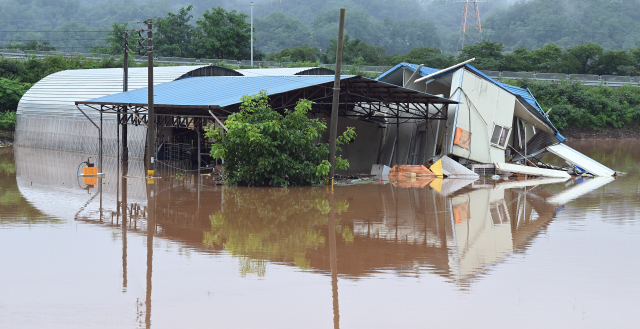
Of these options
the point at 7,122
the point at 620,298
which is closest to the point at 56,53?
the point at 7,122

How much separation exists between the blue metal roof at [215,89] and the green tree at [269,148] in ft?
4.72

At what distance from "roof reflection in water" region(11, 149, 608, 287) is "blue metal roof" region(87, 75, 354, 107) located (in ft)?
10.3

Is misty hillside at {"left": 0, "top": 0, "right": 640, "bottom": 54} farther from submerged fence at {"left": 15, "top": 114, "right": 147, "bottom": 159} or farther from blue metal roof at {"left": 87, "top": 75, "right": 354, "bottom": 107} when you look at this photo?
blue metal roof at {"left": 87, "top": 75, "right": 354, "bottom": 107}

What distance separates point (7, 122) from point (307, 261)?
39.5m

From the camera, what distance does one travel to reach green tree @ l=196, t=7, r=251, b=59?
234 feet

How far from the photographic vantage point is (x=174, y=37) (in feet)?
248

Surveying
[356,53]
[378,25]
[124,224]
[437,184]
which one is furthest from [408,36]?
[124,224]

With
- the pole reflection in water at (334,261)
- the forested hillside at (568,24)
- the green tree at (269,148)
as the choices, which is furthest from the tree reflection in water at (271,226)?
the forested hillside at (568,24)

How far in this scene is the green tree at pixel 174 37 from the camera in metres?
74.2

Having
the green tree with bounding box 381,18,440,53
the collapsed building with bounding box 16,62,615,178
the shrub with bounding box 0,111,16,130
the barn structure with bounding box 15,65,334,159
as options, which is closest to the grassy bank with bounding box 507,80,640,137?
the barn structure with bounding box 15,65,334,159

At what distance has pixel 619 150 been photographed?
145ft

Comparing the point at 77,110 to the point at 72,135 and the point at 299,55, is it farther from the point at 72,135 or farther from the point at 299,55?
the point at 299,55

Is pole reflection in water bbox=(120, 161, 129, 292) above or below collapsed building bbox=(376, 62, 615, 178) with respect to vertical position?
below

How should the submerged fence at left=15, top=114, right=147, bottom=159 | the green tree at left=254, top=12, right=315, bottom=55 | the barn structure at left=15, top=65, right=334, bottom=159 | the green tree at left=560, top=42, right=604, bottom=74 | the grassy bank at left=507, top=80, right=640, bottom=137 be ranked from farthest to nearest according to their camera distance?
1. the green tree at left=254, top=12, right=315, bottom=55
2. the green tree at left=560, top=42, right=604, bottom=74
3. the grassy bank at left=507, top=80, right=640, bottom=137
4. the barn structure at left=15, top=65, right=334, bottom=159
5. the submerged fence at left=15, top=114, right=147, bottom=159
